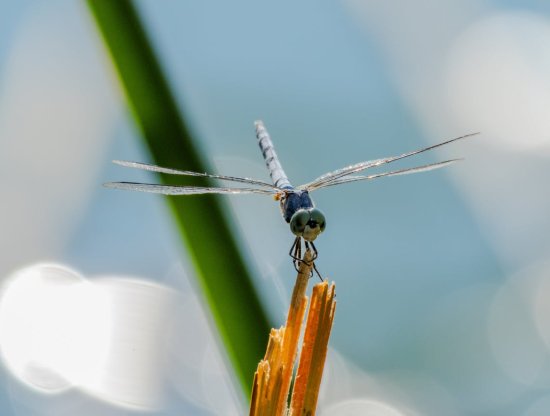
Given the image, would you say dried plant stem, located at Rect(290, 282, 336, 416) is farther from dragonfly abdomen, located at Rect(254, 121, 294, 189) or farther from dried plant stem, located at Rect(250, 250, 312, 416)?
dragonfly abdomen, located at Rect(254, 121, 294, 189)

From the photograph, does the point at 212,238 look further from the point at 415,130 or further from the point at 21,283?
the point at 415,130

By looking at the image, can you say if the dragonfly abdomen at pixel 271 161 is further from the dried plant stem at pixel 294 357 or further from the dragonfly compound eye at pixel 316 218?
the dried plant stem at pixel 294 357

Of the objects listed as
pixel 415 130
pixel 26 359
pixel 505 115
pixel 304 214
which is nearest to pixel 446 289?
pixel 415 130

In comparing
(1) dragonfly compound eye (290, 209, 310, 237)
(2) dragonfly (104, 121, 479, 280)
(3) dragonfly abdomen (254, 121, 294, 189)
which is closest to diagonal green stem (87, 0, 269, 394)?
(2) dragonfly (104, 121, 479, 280)

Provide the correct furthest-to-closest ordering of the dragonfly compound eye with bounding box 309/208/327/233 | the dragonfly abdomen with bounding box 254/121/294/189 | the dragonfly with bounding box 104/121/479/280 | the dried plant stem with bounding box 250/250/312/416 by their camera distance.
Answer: the dragonfly abdomen with bounding box 254/121/294/189, the dragonfly compound eye with bounding box 309/208/327/233, the dragonfly with bounding box 104/121/479/280, the dried plant stem with bounding box 250/250/312/416

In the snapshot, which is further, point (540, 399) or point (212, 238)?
point (540, 399)

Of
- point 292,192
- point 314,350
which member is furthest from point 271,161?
point 314,350

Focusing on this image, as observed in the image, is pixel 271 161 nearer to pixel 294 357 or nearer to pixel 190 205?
pixel 190 205
